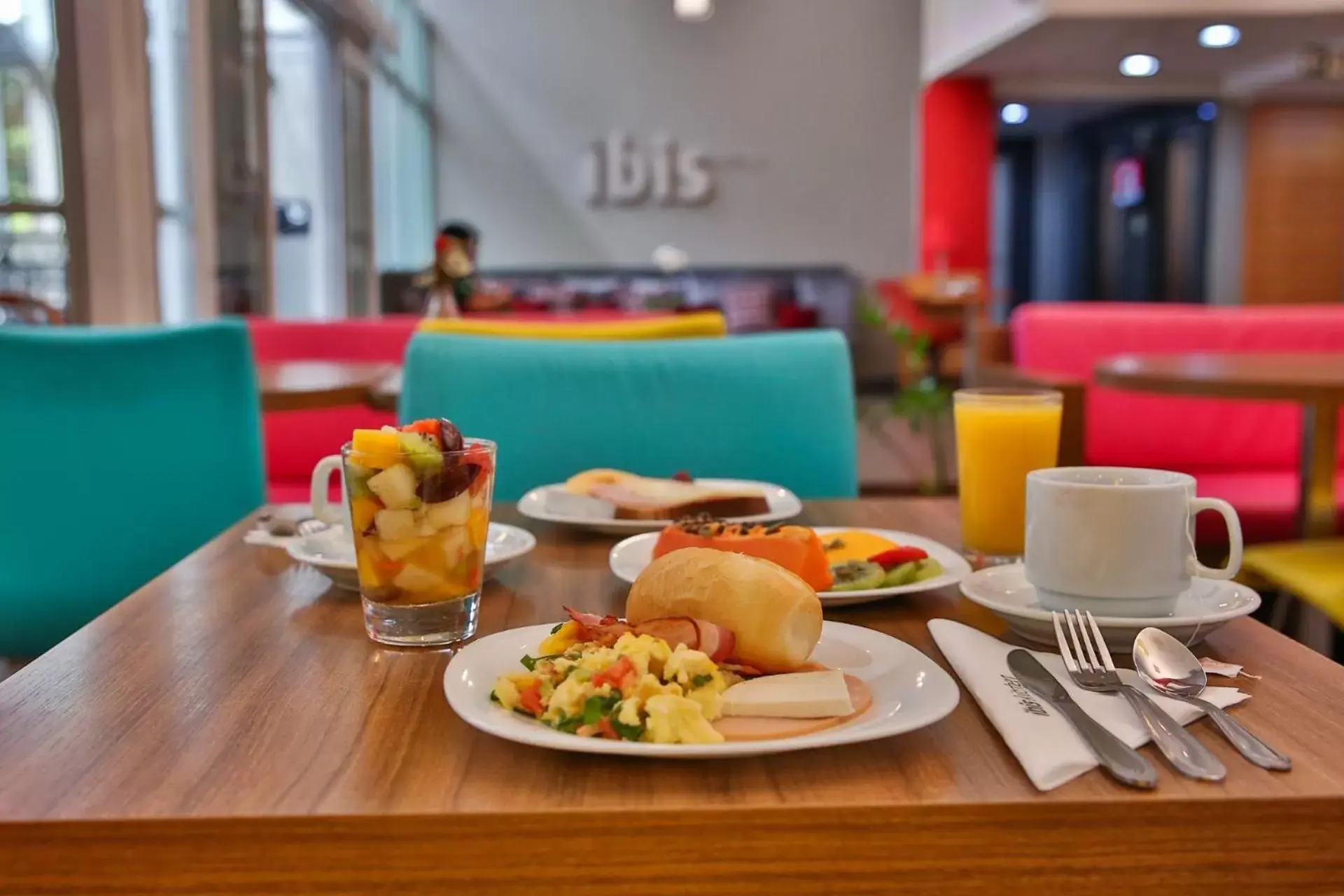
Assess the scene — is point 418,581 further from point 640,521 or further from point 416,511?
point 640,521

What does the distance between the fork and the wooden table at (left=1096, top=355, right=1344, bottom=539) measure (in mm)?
1718

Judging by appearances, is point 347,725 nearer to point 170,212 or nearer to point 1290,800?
point 1290,800

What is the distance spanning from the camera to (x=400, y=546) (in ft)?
2.42

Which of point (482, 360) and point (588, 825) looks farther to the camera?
point (482, 360)

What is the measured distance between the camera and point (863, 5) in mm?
9992

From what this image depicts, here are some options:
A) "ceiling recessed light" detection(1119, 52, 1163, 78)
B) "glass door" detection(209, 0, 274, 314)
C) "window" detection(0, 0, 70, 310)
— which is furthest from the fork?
"ceiling recessed light" detection(1119, 52, 1163, 78)

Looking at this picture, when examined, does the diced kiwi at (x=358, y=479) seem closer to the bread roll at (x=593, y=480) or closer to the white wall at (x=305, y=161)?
the bread roll at (x=593, y=480)

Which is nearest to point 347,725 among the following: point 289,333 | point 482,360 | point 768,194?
point 482,360

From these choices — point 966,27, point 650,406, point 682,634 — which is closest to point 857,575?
point 682,634

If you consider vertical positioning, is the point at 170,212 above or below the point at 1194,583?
above

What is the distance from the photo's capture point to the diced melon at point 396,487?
72 cm

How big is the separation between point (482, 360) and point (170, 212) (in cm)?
298

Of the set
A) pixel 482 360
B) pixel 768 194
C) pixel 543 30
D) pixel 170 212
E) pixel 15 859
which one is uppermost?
pixel 543 30

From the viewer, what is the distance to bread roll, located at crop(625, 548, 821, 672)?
2.07ft
